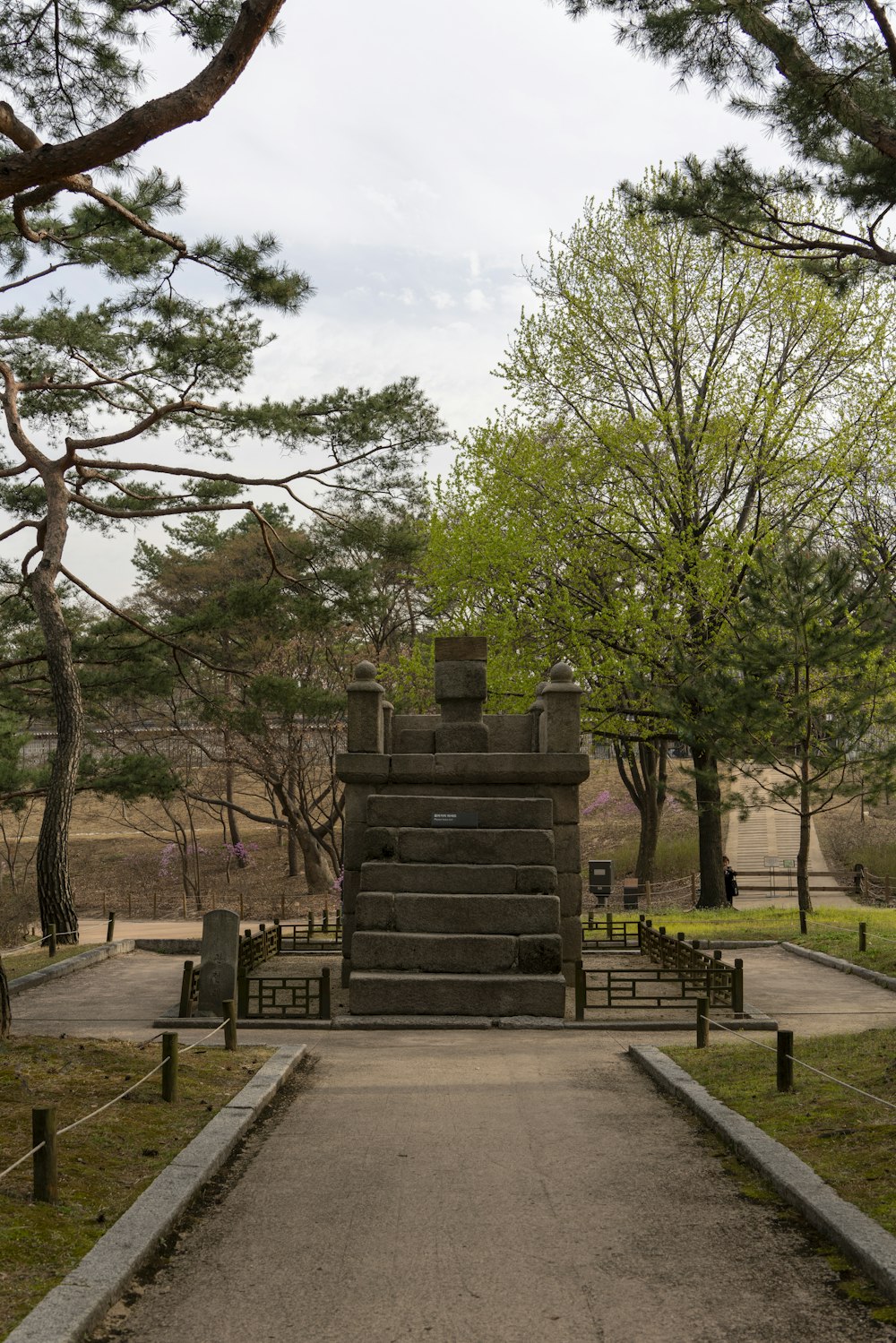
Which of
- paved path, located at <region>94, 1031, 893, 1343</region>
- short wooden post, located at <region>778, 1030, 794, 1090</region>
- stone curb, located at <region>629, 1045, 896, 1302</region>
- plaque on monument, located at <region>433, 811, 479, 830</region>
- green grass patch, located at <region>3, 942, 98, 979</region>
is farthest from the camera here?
green grass patch, located at <region>3, 942, 98, 979</region>

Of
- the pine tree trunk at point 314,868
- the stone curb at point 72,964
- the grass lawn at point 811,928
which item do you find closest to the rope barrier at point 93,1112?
the stone curb at point 72,964

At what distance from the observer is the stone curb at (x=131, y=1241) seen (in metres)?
4.74

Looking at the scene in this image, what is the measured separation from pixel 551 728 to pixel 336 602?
10.4m

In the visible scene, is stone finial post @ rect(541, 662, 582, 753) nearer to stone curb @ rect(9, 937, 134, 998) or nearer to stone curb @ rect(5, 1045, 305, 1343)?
stone curb @ rect(9, 937, 134, 998)

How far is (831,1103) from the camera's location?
8.37 metres

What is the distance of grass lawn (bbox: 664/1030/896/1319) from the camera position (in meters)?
6.58

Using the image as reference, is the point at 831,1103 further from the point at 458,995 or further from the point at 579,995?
the point at 458,995

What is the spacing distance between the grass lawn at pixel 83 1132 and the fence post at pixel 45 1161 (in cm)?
6

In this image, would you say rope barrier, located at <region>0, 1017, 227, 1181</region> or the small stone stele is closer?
rope barrier, located at <region>0, 1017, 227, 1181</region>

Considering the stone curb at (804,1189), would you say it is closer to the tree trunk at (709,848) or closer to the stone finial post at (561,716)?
the stone finial post at (561,716)

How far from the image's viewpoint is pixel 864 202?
33.2 feet

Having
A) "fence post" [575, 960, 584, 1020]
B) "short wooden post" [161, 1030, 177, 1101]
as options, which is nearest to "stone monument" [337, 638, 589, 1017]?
"fence post" [575, 960, 584, 1020]

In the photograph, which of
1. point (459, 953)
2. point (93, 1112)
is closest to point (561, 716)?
point (459, 953)

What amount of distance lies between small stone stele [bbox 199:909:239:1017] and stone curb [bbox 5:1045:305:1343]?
470 cm
